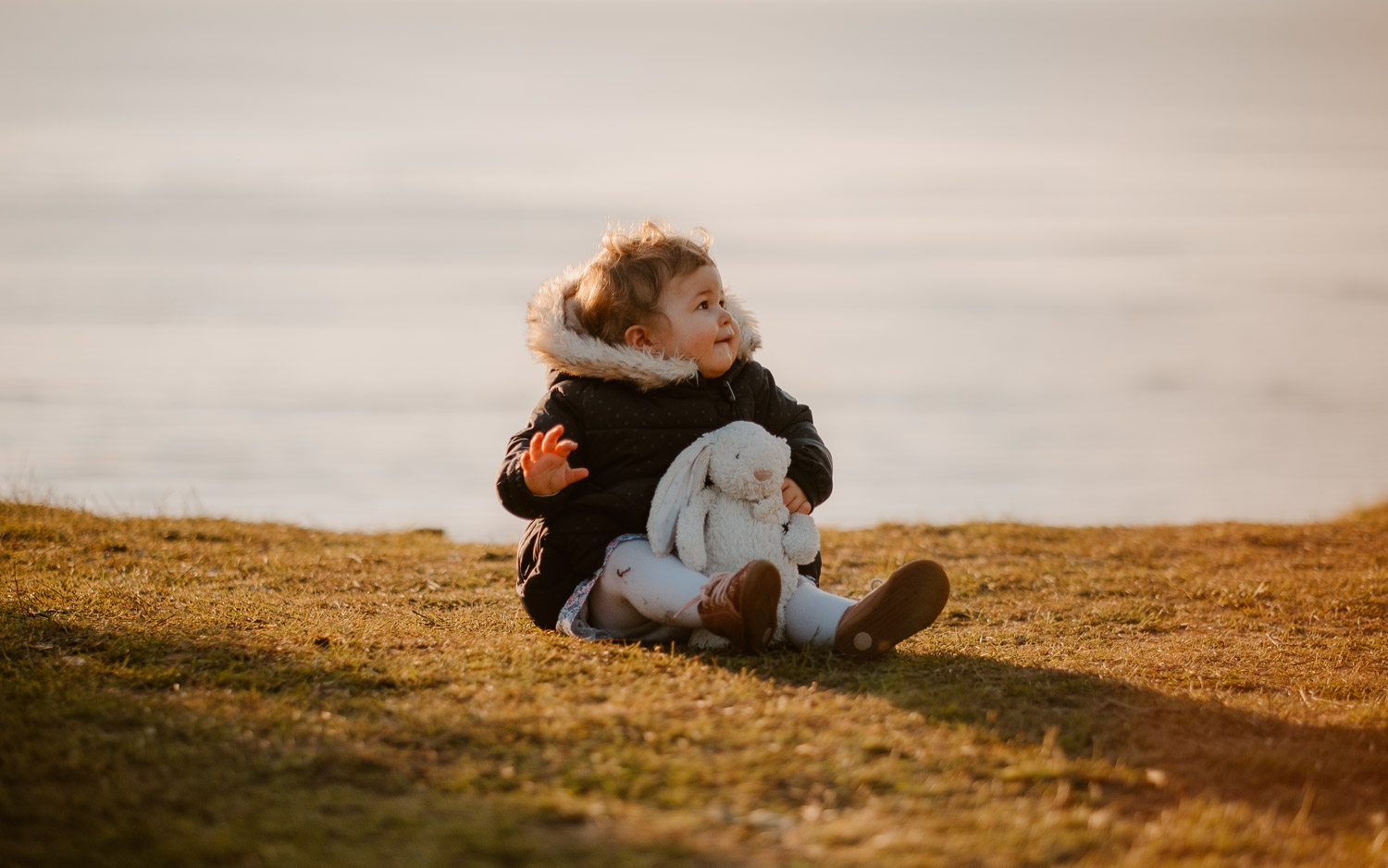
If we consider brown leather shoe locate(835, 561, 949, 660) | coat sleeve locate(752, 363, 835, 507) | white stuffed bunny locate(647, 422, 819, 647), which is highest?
coat sleeve locate(752, 363, 835, 507)

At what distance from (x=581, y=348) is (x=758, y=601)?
130cm

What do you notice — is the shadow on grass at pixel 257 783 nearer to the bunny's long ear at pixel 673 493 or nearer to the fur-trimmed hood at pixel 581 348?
the bunny's long ear at pixel 673 493

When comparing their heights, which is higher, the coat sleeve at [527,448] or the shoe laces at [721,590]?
the coat sleeve at [527,448]

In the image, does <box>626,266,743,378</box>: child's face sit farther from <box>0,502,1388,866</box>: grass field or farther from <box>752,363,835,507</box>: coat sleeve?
<box>0,502,1388,866</box>: grass field

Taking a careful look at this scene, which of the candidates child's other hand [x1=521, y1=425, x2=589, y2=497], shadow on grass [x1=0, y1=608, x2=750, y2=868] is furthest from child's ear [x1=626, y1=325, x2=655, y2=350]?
shadow on grass [x1=0, y1=608, x2=750, y2=868]

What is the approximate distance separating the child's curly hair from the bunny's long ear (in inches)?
23.6

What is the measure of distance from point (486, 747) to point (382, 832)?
0.55m

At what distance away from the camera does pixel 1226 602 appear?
587 cm

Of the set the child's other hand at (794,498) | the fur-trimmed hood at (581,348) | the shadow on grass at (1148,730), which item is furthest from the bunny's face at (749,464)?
the shadow on grass at (1148,730)

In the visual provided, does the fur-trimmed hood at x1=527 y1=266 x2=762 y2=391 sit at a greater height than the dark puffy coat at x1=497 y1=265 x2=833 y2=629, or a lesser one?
greater

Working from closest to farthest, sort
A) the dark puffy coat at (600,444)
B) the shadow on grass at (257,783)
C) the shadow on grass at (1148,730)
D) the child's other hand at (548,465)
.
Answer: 1. the shadow on grass at (257,783)
2. the shadow on grass at (1148,730)
3. the child's other hand at (548,465)
4. the dark puffy coat at (600,444)

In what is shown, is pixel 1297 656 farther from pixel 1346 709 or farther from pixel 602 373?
pixel 602 373

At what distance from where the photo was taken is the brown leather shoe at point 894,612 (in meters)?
3.99

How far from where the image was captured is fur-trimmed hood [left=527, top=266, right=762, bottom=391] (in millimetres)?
4543
